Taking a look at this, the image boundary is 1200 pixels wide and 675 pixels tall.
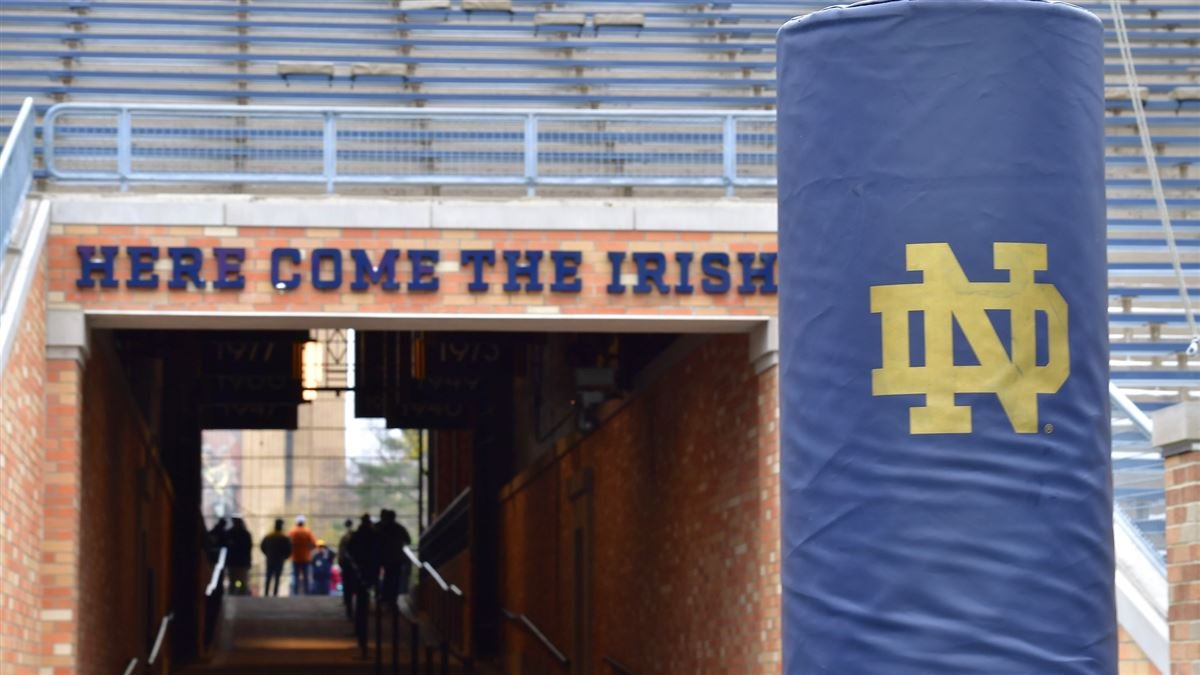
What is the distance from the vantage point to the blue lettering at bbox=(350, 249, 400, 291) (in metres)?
12.9

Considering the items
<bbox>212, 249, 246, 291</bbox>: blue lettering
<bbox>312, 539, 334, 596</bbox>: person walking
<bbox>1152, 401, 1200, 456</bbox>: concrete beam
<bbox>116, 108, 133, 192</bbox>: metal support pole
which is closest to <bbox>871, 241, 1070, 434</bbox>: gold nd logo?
<bbox>1152, 401, 1200, 456</bbox>: concrete beam

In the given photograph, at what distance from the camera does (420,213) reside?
42.6 feet

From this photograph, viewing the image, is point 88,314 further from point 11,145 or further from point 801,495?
point 801,495

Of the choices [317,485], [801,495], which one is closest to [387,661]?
[801,495]

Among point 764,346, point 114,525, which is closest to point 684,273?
point 764,346

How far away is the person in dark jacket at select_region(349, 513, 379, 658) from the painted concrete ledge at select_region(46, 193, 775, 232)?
1012 cm

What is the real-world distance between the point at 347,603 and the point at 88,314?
13.8 meters

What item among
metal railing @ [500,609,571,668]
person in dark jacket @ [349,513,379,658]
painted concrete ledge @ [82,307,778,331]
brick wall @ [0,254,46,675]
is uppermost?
painted concrete ledge @ [82,307,778,331]

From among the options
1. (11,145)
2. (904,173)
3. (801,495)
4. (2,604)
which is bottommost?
(2,604)

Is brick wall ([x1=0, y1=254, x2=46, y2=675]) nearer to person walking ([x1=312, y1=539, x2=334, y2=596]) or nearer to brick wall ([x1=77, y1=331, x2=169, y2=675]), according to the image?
brick wall ([x1=77, y1=331, x2=169, y2=675])

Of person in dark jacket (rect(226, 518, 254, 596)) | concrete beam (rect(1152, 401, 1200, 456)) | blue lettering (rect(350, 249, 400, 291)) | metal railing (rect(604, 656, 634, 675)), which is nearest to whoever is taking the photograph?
concrete beam (rect(1152, 401, 1200, 456))

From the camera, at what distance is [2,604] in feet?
36.4

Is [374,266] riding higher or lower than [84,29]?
lower

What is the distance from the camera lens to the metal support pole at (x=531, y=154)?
13422 millimetres
